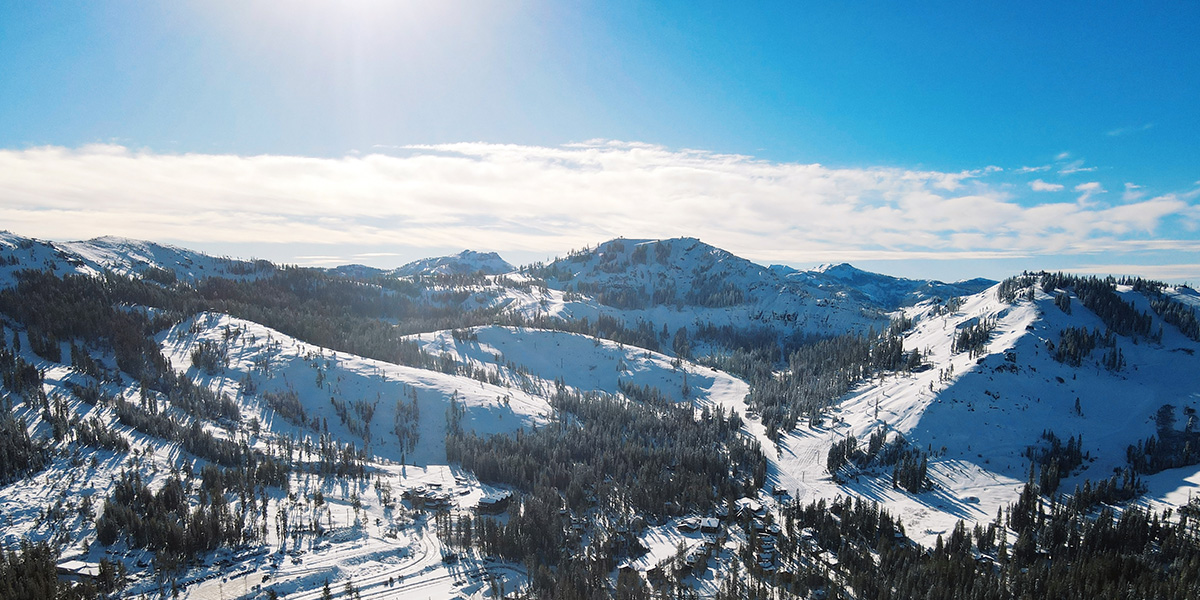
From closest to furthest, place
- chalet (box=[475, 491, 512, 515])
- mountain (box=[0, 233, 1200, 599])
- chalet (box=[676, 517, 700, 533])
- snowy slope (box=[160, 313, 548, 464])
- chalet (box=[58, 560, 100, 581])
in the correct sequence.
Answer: chalet (box=[58, 560, 100, 581])
mountain (box=[0, 233, 1200, 599])
chalet (box=[475, 491, 512, 515])
chalet (box=[676, 517, 700, 533])
snowy slope (box=[160, 313, 548, 464])

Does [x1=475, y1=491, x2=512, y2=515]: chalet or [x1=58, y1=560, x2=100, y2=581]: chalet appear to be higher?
[x1=58, y1=560, x2=100, y2=581]: chalet

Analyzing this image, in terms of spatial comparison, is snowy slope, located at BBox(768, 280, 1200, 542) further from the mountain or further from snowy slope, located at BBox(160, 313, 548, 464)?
snowy slope, located at BBox(160, 313, 548, 464)

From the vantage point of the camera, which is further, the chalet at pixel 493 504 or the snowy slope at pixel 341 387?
the snowy slope at pixel 341 387

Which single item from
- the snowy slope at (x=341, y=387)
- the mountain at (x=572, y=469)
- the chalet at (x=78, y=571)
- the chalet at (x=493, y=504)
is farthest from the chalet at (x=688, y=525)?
the chalet at (x=78, y=571)

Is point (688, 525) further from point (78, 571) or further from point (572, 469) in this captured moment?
point (78, 571)

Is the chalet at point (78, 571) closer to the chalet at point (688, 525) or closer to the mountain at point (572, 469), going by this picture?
the mountain at point (572, 469)

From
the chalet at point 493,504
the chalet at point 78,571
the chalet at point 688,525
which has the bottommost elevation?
the chalet at point 688,525

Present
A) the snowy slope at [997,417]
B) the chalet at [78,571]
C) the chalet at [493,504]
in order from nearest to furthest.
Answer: the chalet at [78,571]
the chalet at [493,504]
the snowy slope at [997,417]

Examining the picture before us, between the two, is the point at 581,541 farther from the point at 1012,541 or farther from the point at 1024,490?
the point at 1024,490

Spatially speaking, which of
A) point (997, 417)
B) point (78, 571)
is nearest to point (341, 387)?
point (78, 571)

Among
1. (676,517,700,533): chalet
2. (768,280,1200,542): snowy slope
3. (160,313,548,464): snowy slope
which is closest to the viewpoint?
(676,517,700,533): chalet

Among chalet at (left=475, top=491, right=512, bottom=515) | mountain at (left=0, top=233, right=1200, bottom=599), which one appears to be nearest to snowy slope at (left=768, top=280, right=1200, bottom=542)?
mountain at (left=0, top=233, right=1200, bottom=599)
